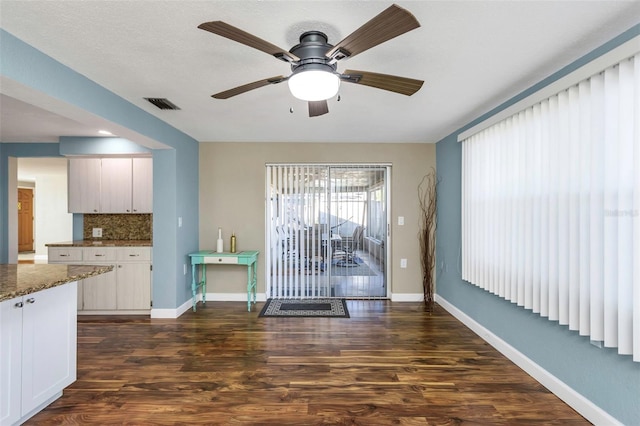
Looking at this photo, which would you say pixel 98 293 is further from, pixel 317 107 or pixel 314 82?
pixel 314 82

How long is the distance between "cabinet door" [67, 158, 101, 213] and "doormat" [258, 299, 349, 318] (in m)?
2.82

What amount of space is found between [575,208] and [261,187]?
3.69m

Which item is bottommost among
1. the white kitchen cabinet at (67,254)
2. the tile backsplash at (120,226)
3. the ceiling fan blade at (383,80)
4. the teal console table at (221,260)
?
the teal console table at (221,260)

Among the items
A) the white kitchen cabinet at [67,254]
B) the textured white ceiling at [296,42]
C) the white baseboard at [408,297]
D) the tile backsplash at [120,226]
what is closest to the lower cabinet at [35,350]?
the textured white ceiling at [296,42]

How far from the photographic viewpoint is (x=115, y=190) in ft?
14.6

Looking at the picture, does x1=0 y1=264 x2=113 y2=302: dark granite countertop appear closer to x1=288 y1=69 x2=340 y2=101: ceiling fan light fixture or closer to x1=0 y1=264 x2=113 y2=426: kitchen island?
x1=0 y1=264 x2=113 y2=426: kitchen island

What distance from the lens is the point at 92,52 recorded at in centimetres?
209

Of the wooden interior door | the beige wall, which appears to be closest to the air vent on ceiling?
the beige wall

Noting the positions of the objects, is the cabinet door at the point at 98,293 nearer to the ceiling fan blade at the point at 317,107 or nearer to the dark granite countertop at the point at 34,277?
the dark granite countertop at the point at 34,277

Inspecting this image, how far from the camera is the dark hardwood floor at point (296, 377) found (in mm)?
2080

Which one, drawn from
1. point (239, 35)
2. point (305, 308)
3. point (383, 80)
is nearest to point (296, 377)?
point (305, 308)

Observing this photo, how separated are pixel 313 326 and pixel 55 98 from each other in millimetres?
3123

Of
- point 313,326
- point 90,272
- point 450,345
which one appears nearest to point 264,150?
point 313,326

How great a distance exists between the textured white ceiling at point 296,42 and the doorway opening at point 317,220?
160cm
